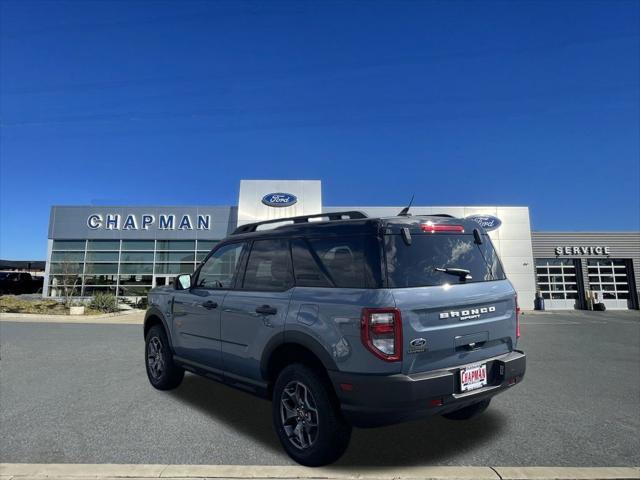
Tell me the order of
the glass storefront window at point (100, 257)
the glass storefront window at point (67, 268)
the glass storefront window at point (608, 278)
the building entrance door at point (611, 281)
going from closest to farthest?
1. the glass storefront window at point (67, 268)
2. the glass storefront window at point (100, 257)
3. the building entrance door at point (611, 281)
4. the glass storefront window at point (608, 278)

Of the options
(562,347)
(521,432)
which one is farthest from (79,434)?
(562,347)

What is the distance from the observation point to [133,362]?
6926mm

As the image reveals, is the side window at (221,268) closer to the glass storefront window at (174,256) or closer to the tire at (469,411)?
the tire at (469,411)

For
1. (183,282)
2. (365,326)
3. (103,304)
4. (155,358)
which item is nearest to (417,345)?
(365,326)

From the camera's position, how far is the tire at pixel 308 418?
2877 mm

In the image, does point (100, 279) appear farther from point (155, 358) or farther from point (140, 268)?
point (155, 358)

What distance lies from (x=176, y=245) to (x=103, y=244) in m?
4.82

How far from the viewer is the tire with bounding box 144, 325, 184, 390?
506 centimetres

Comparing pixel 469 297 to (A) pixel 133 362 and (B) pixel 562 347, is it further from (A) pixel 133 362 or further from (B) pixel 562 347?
(B) pixel 562 347

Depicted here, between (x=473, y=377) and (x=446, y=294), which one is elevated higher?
(x=446, y=294)

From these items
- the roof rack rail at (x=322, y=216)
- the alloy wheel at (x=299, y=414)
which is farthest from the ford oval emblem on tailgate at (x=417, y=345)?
the roof rack rail at (x=322, y=216)

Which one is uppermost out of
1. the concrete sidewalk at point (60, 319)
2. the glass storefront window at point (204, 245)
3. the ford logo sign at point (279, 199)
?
the ford logo sign at point (279, 199)

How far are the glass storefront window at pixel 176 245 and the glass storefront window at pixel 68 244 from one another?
16.9ft

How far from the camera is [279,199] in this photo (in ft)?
79.1
